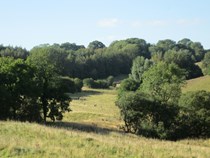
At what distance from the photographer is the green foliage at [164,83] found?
2264 inches

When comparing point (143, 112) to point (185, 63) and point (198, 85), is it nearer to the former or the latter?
point (198, 85)

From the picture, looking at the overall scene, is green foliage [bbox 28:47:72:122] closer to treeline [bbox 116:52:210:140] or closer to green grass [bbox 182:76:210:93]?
treeline [bbox 116:52:210:140]

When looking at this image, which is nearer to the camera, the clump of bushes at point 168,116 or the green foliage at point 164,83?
the clump of bushes at point 168,116

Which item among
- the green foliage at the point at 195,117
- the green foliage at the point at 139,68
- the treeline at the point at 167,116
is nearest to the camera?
the treeline at the point at 167,116

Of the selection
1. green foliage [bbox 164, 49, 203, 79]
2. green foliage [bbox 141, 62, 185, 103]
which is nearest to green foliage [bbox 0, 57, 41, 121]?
green foliage [bbox 141, 62, 185, 103]

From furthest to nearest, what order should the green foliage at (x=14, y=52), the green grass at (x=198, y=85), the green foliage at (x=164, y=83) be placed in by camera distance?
the green foliage at (x=14, y=52), the green grass at (x=198, y=85), the green foliage at (x=164, y=83)

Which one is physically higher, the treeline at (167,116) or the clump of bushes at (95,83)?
the clump of bushes at (95,83)

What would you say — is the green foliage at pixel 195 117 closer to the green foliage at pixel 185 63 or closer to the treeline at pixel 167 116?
the treeline at pixel 167 116

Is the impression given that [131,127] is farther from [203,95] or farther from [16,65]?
[16,65]

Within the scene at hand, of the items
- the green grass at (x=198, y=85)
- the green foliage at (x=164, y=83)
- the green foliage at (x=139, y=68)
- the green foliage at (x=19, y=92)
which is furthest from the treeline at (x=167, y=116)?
the green foliage at (x=139, y=68)

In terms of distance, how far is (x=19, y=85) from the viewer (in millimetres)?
42500

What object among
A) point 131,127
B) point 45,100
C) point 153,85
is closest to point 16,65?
point 45,100

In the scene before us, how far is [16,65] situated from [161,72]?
35783mm

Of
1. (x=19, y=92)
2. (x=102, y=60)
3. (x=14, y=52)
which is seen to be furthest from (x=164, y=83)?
(x=102, y=60)
